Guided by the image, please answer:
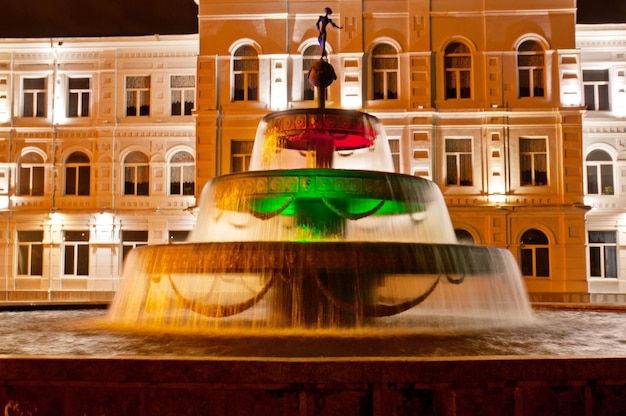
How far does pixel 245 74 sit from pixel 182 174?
5422 mm

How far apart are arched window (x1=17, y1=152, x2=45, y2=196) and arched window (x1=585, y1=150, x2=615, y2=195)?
2438 cm

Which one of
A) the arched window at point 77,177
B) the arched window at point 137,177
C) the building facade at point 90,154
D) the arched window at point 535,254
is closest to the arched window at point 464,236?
the arched window at point 535,254

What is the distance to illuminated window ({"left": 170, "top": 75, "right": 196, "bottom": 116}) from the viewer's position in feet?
105

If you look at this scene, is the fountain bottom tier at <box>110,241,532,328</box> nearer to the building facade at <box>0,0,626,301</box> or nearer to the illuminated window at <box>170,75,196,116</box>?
the building facade at <box>0,0,626,301</box>

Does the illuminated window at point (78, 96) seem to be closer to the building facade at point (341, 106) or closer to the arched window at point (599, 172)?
the building facade at point (341, 106)

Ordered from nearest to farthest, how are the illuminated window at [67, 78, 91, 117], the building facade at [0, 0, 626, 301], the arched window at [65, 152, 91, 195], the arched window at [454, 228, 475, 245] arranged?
1. the arched window at [454, 228, 475, 245]
2. the building facade at [0, 0, 626, 301]
3. the arched window at [65, 152, 91, 195]
4. the illuminated window at [67, 78, 91, 117]

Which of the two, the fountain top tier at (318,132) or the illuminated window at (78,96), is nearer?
the fountain top tier at (318,132)

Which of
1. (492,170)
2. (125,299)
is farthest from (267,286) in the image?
(492,170)

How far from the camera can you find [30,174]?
32.2 metres

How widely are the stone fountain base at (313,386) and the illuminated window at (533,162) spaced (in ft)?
82.5

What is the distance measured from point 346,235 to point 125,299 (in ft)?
11.1

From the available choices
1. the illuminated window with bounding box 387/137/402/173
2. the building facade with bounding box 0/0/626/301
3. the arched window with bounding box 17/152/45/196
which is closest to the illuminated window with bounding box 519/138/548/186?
the building facade with bounding box 0/0/626/301

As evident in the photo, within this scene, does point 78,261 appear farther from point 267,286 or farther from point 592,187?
point 267,286

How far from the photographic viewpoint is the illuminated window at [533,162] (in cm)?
2917
